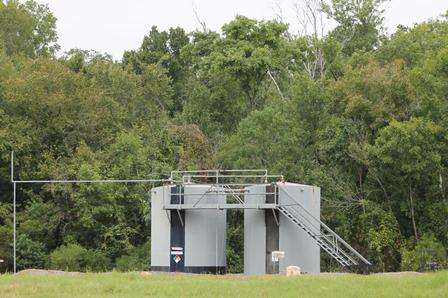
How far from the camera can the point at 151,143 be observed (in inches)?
2340

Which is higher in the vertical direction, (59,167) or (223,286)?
(59,167)

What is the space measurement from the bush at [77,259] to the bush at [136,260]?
3.06ft

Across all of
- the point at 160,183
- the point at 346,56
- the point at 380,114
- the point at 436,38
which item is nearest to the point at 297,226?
the point at 380,114

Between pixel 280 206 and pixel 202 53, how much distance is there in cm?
2980

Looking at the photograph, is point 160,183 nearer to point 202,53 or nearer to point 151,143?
point 151,143

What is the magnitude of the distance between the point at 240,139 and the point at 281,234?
52.4 ft

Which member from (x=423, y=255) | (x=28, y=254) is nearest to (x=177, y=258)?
(x=423, y=255)

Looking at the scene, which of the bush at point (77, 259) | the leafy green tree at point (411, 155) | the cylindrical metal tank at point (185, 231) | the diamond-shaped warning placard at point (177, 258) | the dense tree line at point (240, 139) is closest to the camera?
the diamond-shaped warning placard at point (177, 258)

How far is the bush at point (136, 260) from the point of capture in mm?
51022

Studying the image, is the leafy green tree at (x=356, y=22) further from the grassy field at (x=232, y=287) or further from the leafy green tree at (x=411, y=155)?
the grassy field at (x=232, y=287)

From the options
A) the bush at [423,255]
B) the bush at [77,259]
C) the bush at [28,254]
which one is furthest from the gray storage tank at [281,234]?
the bush at [28,254]

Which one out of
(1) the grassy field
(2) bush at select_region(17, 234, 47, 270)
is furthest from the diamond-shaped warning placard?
(2) bush at select_region(17, 234, 47, 270)

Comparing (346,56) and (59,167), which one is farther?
(346,56)

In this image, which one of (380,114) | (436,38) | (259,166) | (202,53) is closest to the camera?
(380,114)
